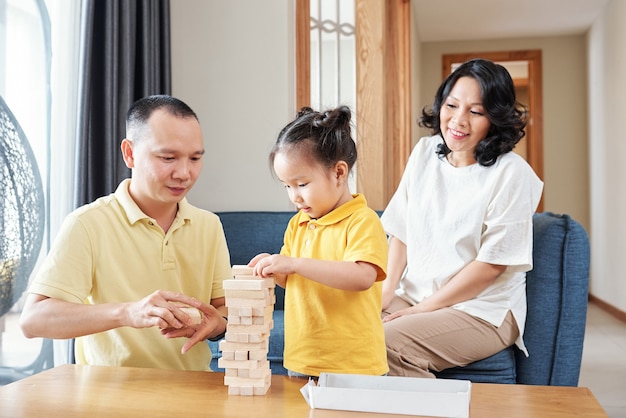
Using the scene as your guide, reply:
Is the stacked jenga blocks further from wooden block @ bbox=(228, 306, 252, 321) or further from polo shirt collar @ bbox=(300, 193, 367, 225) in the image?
polo shirt collar @ bbox=(300, 193, 367, 225)

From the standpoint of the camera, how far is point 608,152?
6004 mm

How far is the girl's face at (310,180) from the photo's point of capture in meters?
1.25

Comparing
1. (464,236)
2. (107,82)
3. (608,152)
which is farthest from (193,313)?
(608,152)

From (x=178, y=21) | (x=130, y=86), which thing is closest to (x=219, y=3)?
(x=178, y=21)

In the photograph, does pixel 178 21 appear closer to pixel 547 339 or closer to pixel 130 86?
pixel 130 86

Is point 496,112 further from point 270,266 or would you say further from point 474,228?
point 270,266

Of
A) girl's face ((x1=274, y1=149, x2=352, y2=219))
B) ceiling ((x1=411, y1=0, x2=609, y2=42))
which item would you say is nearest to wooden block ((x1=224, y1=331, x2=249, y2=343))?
girl's face ((x1=274, y1=149, x2=352, y2=219))

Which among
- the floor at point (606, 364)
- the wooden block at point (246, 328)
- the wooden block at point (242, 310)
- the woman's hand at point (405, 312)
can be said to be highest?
the wooden block at point (242, 310)

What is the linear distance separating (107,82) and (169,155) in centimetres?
147

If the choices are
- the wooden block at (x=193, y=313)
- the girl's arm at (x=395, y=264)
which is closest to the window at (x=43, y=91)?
the girl's arm at (x=395, y=264)

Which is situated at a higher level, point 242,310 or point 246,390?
point 242,310

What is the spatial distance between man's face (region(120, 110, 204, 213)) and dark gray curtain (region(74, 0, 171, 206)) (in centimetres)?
125

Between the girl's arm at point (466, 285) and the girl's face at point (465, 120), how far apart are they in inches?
14.0

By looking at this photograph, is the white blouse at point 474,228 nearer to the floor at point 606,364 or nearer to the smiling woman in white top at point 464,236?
the smiling woman in white top at point 464,236
